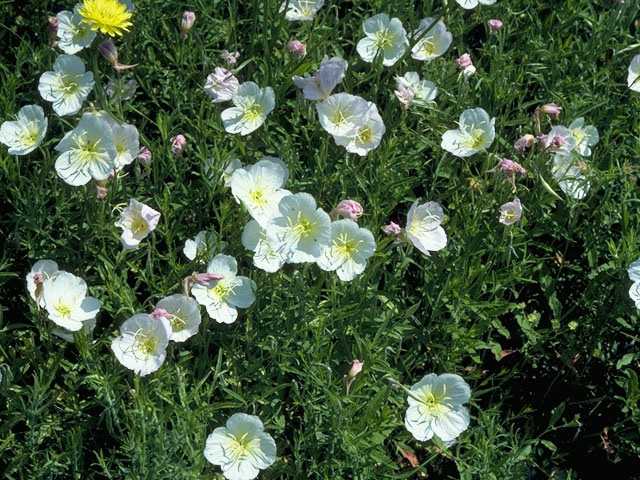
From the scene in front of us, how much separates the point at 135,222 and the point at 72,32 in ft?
3.00

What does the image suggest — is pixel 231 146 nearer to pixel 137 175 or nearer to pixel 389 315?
pixel 137 175

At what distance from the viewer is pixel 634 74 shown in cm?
378

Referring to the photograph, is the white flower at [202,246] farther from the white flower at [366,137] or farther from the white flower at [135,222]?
the white flower at [366,137]

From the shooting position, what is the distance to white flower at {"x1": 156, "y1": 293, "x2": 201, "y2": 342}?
288 centimetres

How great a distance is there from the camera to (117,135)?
3.15 m

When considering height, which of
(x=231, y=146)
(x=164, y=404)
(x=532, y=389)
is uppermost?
(x=231, y=146)

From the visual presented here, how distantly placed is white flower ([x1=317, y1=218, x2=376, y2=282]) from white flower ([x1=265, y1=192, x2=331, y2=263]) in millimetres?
31

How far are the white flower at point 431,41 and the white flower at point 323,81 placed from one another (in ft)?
1.90

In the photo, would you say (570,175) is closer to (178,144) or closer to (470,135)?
(470,135)

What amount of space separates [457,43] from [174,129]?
135 cm

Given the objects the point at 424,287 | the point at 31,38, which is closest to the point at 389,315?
the point at 424,287

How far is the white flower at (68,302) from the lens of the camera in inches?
113

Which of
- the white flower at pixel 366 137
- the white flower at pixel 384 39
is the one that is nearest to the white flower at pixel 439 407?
the white flower at pixel 366 137

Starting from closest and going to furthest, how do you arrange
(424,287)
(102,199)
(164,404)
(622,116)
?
(164,404) < (102,199) < (424,287) < (622,116)
